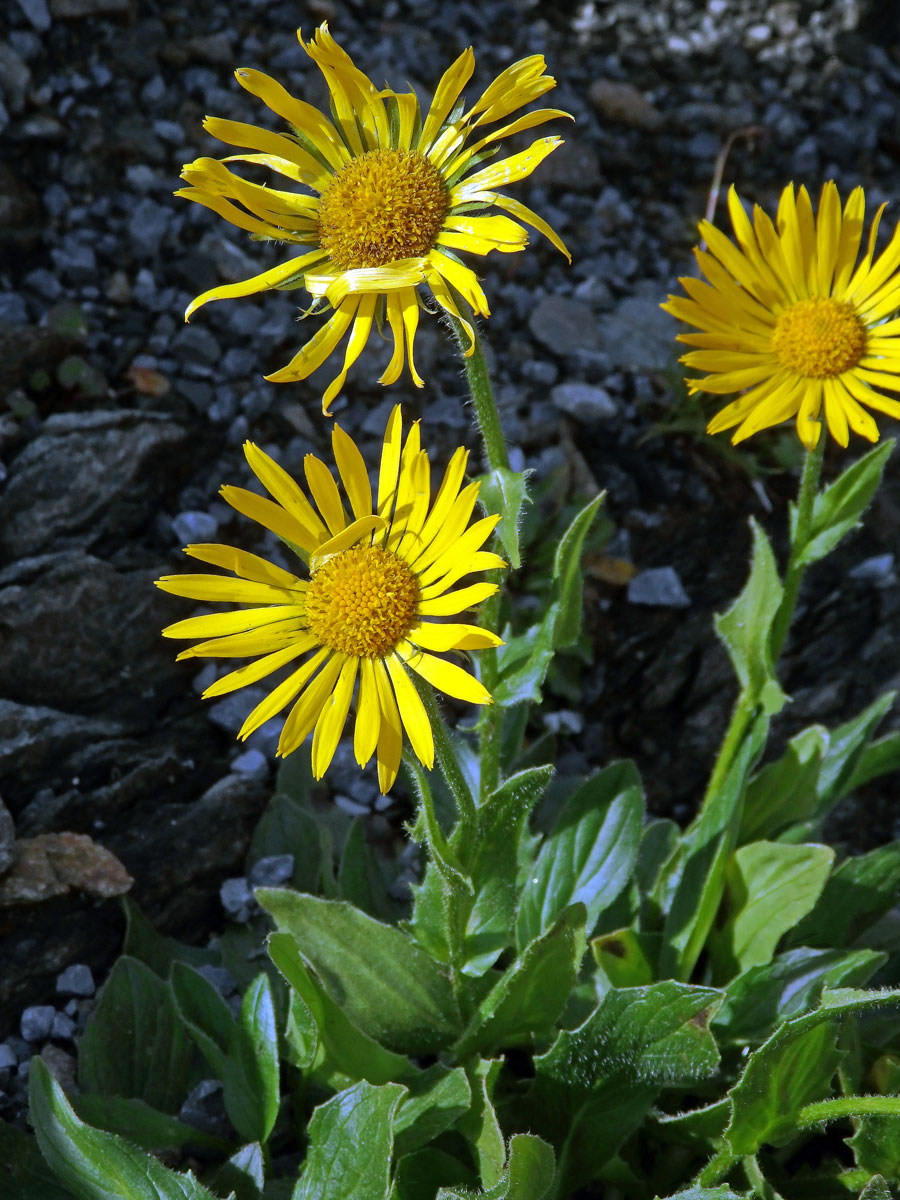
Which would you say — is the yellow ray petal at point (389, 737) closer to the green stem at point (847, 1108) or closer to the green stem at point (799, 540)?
the green stem at point (847, 1108)

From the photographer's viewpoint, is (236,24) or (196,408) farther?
(236,24)

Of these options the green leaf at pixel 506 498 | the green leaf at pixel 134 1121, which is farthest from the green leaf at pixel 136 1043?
the green leaf at pixel 506 498

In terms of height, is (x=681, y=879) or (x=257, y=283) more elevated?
(x=257, y=283)

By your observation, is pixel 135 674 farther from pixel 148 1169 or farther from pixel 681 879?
pixel 681 879

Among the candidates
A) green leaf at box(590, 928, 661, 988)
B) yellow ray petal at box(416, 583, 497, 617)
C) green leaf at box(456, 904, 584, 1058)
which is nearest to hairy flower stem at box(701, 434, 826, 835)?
green leaf at box(590, 928, 661, 988)

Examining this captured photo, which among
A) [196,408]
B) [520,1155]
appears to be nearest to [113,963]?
[520,1155]

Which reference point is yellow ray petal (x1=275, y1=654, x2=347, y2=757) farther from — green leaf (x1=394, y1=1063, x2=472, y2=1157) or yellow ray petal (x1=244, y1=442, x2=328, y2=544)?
green leaf (x1=394, y1=1063, x2=472, y2=1157)

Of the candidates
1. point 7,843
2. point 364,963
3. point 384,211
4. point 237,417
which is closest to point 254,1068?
point 364,963
